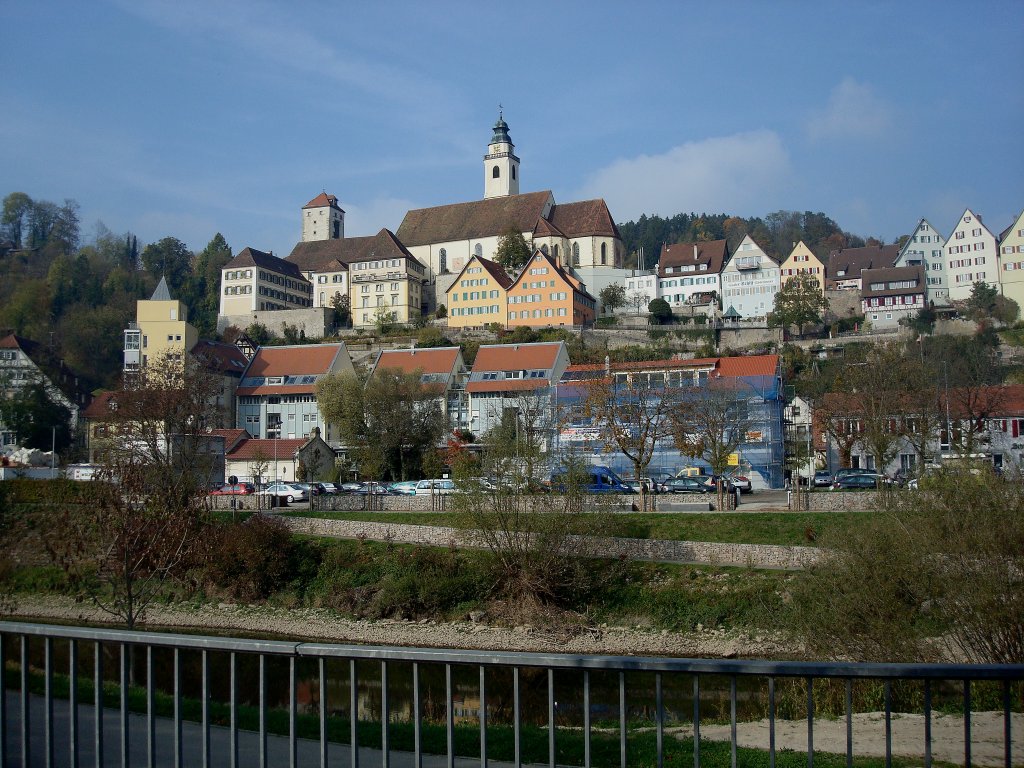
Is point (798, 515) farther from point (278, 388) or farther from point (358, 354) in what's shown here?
point (358, 354)

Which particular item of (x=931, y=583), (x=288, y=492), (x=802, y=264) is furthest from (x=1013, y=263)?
(x=931, y=583)

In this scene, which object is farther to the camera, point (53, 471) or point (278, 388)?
point (278, 388)

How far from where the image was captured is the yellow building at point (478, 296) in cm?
8838

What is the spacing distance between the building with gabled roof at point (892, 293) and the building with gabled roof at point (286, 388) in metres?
53.4

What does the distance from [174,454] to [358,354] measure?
40.2m

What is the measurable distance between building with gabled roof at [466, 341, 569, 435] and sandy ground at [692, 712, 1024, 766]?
47270 mm

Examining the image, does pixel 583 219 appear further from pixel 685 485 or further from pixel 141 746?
pixel 141 746

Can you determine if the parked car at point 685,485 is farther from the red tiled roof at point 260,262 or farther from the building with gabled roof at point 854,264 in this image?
the red tiled roof at point 260,262

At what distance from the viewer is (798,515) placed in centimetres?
3312

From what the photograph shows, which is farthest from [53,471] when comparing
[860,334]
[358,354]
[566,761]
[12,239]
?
[12,239]

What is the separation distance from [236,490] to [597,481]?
19246 millimetres

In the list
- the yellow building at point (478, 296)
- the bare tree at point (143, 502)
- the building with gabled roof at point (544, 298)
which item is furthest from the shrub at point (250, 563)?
the yellow building at point (478, 296)

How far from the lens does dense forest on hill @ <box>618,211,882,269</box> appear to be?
5861 inches

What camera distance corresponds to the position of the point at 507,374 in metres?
64.8
